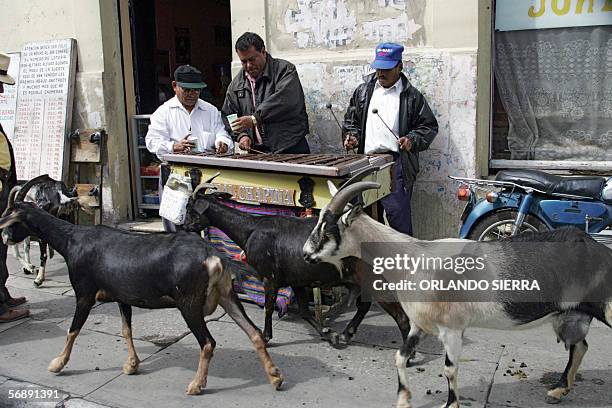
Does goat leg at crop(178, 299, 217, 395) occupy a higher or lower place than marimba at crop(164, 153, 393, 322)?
lower

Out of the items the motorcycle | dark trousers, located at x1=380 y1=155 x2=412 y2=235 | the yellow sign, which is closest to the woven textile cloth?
the motorcycle

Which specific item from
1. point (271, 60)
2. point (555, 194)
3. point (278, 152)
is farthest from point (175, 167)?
point (555, 194)

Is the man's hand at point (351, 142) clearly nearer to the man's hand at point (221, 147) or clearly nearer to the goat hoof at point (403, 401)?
the man's hand at point (221, 147)

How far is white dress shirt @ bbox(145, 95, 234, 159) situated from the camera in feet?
19.3

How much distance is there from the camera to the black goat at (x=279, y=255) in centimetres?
448

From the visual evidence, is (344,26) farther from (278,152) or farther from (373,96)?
(278,152)

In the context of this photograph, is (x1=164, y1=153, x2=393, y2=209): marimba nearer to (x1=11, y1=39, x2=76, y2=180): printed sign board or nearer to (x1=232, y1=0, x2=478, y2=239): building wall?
(x1=232, y1=0, x2=478, y2=239): building wall

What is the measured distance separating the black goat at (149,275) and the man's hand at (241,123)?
1.79 m

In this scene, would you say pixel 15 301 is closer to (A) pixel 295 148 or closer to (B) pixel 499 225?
(A) pixel 295 148

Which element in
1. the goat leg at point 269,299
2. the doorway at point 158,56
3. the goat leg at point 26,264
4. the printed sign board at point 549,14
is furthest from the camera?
the doorway at point 158,56

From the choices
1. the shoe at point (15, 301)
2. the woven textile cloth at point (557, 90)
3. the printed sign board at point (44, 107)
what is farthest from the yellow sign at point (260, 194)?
the printed sign board at point (44, 107)

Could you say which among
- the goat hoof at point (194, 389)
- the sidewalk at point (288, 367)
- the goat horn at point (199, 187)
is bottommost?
the sidewalk at point (288, 367)

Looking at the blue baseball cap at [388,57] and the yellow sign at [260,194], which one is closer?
the yellow sign at [260,194]

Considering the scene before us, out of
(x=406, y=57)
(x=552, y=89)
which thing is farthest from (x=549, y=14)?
(x=406, y=57)
